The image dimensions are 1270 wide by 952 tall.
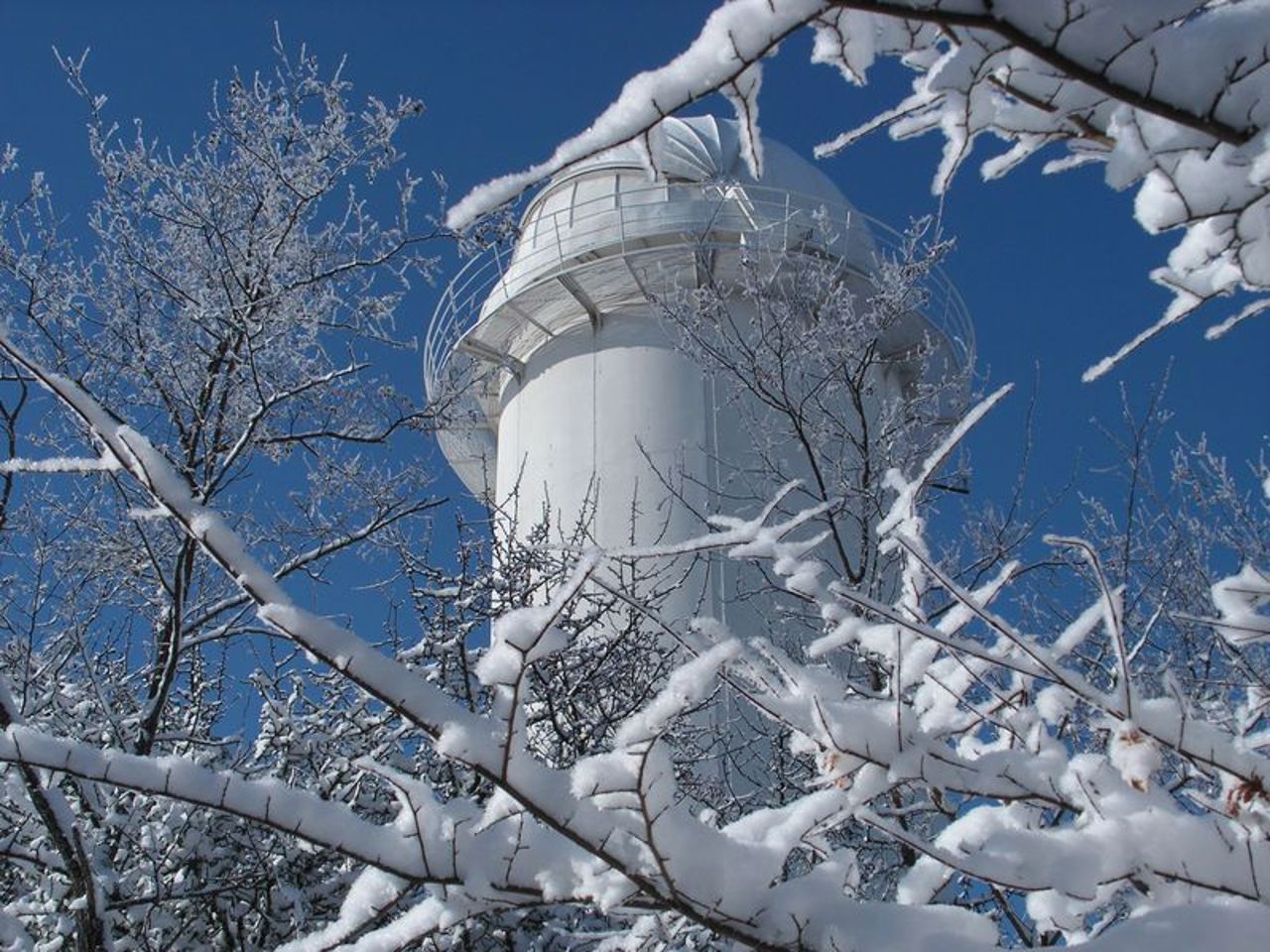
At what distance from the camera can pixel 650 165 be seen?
1.38 m

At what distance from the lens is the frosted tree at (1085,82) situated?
46.6 inches

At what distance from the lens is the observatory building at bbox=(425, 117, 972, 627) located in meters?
11.2

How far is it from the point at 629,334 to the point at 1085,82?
11156 mm

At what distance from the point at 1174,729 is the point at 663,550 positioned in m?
0.73

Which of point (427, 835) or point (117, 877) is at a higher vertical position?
point (117, 877)

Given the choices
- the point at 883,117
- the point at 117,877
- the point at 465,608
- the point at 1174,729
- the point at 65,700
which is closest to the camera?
the point at 1174,729

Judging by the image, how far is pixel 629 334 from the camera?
12320 millimetres

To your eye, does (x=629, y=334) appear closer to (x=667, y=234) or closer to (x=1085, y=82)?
(x=667, y=234)

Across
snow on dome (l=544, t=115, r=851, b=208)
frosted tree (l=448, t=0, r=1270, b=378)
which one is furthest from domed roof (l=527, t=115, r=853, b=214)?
frosted tree (l=448, t=0, r=1270, b=378)

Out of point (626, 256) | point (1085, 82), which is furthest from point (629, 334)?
point (1085, 82)

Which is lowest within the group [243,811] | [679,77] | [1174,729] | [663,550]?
[1174,729]

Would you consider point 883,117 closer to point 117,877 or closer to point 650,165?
point 650,165

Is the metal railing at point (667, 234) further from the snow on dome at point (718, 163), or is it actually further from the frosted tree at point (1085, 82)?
the frosted tree at point (1085, 82)

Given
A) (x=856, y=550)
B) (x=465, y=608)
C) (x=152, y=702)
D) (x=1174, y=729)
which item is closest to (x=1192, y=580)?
(x=856, y=550)
